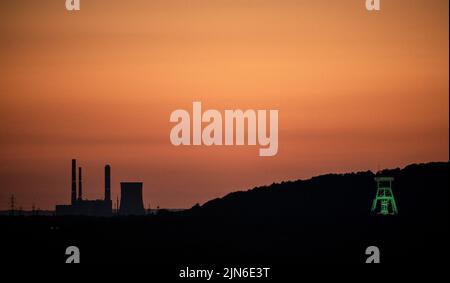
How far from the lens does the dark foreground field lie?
9406 centimetres

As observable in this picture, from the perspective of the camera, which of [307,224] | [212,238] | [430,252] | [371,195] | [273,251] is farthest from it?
[371,195]

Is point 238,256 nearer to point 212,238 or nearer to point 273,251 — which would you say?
point 273,251

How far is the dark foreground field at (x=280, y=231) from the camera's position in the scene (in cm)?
9406

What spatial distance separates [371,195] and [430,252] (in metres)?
37.3

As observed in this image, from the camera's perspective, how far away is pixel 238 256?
93812 mm

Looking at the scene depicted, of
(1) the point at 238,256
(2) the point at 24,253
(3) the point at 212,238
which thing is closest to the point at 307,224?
(3) the point at 212,238

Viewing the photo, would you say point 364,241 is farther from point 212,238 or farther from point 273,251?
point 212,238

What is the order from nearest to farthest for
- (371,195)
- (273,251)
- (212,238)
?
(273,251) < (212,238) < (371,195)

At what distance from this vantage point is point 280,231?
107938 mm

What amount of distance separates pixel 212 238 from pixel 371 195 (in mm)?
27208

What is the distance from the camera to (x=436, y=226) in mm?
105438
